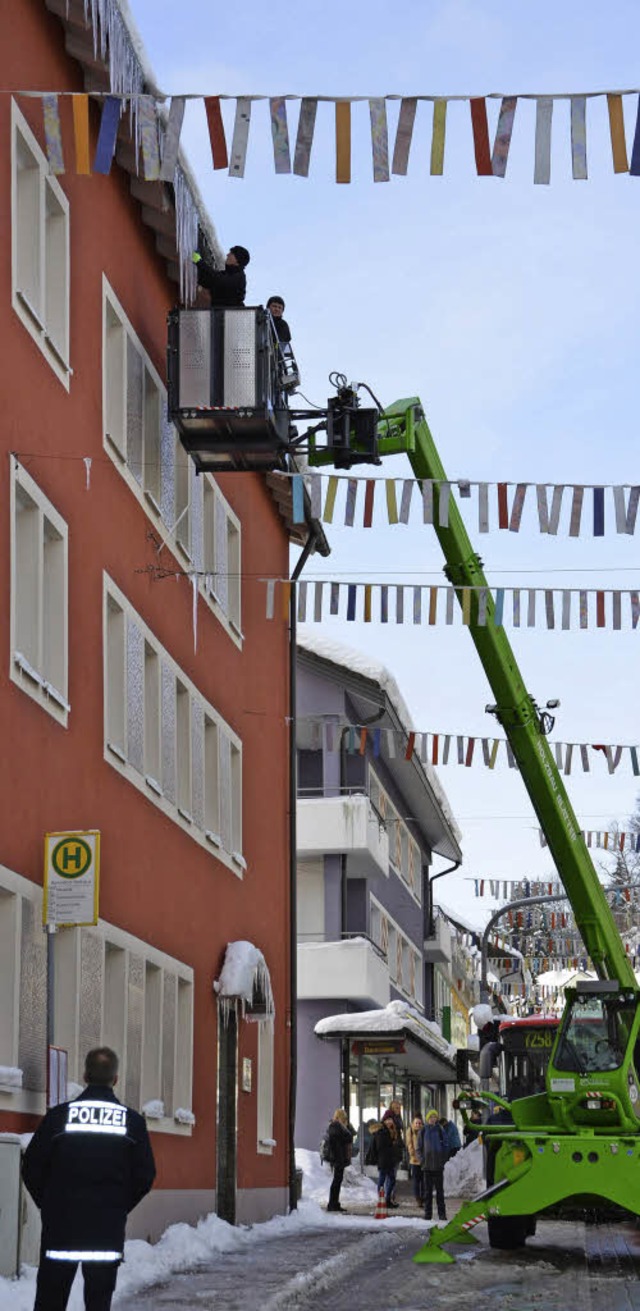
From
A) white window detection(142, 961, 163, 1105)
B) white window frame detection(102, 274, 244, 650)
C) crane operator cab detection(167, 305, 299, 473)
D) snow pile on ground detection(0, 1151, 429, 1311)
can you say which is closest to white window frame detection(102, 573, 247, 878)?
white window frame detection(102, 274, 244, 650)

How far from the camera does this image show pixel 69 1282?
968 cm

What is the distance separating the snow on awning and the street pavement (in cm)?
278

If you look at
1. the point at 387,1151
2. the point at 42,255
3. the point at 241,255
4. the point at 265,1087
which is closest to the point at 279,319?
the point at 241,255

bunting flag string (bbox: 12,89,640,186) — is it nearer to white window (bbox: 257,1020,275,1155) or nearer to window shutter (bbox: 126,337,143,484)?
window shutter (bbox: 126,337,143,484)

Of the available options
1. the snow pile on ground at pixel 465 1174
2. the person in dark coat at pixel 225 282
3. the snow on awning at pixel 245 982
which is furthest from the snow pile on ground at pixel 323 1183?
the person in dark coat at pixel 225 282

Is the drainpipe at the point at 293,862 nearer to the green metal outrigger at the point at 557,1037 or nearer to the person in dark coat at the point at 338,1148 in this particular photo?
the person in dark coat at the point at 338,1148

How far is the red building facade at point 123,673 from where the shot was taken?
1598 centimetres

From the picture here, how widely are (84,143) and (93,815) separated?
653 centimetres

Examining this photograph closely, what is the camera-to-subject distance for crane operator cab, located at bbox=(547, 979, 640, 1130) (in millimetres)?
20891

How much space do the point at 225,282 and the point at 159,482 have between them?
82.9 inches

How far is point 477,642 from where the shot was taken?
22344 mm

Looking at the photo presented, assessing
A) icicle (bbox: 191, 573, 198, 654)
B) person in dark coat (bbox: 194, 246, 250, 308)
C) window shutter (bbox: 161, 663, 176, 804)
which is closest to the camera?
person in dark coat (bbox: 194, 246, 250, 308)

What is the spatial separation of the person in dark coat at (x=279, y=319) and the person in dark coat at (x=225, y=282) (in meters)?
0.67

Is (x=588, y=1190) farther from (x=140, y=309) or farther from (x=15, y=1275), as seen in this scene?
(x=140, y=309)
